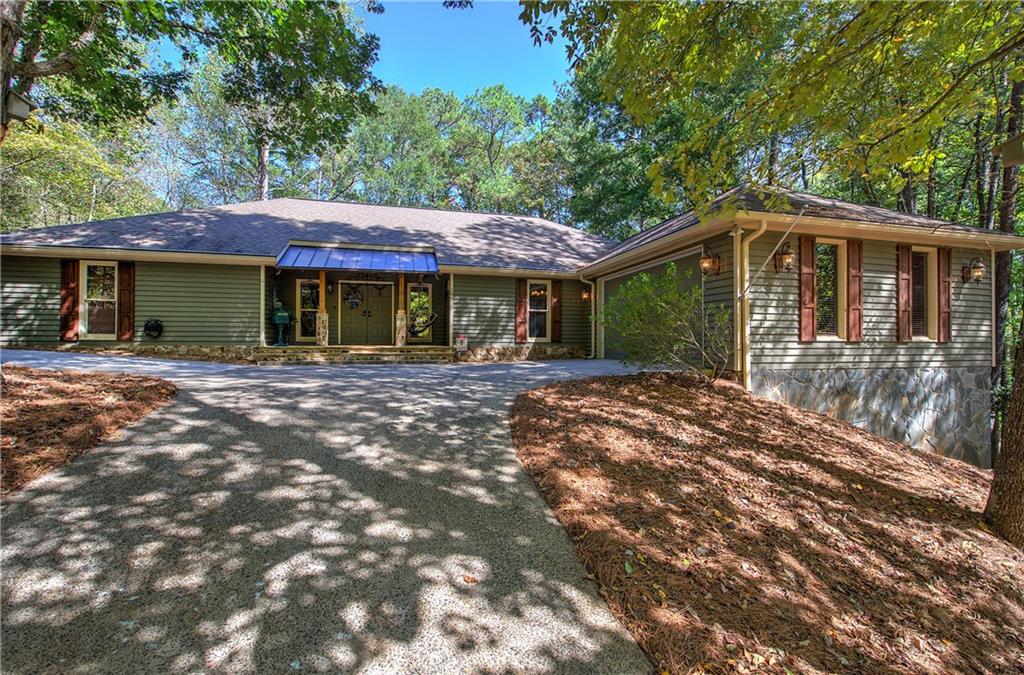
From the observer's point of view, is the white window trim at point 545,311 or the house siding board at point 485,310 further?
the white window trim at point 545,311

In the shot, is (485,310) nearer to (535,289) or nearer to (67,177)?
(535,289)

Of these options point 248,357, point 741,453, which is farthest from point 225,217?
point 741,453

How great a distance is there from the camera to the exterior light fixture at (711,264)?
265 inches

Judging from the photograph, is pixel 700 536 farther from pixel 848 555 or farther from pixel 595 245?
pixel 595 245

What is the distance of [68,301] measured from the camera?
908cm

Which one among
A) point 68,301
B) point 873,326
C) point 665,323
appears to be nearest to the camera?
point 665,323

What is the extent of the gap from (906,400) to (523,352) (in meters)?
7.64

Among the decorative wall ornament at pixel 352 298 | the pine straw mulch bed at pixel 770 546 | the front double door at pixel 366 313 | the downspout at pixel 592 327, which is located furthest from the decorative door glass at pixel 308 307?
the pine straw mulch bed at pixel 770 546

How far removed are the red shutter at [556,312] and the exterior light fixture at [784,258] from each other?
5.72 m

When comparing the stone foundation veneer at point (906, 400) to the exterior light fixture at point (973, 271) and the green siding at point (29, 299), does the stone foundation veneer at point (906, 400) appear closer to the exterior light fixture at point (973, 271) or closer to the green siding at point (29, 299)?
the exterior light fixture at point (973, 271)

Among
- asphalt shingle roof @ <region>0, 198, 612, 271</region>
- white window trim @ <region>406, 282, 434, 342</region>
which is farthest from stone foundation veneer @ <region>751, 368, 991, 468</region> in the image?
white window trim @ <region>406, 282, 434, 342</region>

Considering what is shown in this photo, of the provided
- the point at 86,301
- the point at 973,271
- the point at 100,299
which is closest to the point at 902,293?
the point at 973,271

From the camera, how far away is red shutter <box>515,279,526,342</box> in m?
11.2

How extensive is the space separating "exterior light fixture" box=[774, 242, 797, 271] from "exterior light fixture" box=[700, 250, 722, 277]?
31.9 inches
